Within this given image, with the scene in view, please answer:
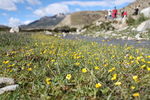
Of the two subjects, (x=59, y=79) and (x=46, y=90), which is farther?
(x=59, y=79)

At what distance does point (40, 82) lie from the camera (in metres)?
2.90

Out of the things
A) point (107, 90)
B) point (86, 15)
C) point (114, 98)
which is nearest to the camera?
point (114, 98)

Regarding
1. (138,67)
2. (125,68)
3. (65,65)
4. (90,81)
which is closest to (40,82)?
(90,81)

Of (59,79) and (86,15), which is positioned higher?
(86,15)

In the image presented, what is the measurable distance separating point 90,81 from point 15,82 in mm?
1352

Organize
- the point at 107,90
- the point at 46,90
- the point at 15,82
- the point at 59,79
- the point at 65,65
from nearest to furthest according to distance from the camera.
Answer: the point at 107,90 < the point at 46,90 < the point at 59,79 < the point at 15,82 < the point at 65,65

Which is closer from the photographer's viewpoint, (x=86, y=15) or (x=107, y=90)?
(x=107, y=90)

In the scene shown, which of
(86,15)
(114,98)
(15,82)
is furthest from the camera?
(86,15)

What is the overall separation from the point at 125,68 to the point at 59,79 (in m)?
1.25

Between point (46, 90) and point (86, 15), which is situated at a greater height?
point (86, 15)

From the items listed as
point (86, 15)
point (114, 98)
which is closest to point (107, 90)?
point (114, 98)

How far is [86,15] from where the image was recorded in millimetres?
75062

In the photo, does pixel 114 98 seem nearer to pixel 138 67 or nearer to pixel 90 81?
pixel 90 81

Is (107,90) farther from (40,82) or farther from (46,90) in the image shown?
(40,82)
